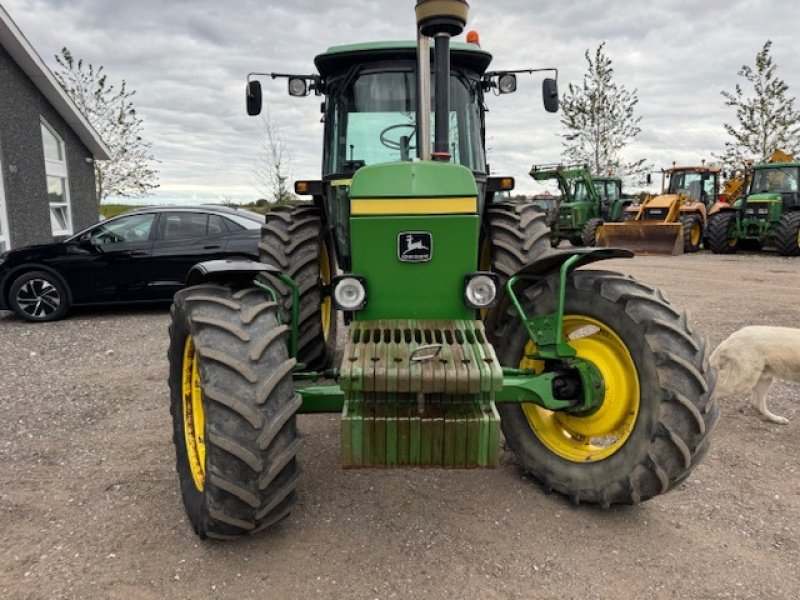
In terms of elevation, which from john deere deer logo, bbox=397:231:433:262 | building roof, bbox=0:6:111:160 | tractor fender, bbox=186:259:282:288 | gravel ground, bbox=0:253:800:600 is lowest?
gravel ground, bbox=0:253:800:600

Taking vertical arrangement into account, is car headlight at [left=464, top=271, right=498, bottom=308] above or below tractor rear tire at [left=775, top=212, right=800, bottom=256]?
above

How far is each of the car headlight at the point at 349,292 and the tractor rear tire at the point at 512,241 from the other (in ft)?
3.01

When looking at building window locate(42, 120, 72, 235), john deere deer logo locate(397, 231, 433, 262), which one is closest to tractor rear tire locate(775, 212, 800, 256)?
john deere deer logo locate(397, 231, 433, 262)

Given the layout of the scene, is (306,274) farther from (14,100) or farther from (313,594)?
(14,100)

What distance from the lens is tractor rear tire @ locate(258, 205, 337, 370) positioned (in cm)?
435

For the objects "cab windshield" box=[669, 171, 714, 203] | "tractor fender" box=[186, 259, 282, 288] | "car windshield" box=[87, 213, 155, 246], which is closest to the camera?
"tractor fender" box=[186, 259, 282, 288]

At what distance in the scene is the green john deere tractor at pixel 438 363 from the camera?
2.59 metres

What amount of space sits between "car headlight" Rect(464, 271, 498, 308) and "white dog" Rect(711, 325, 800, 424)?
228 centimetres

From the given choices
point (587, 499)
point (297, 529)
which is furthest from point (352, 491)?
point (587, 499)

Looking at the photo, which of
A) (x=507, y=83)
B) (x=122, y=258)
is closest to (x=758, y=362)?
(x=507, y=83)

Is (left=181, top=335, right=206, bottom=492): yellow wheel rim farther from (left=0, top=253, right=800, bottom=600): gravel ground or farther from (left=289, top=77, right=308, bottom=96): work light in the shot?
(left=289, top=77, right=308, bottom=96): work light

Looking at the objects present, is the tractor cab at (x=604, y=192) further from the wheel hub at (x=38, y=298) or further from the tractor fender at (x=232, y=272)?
the tractor fender at (x=232, y=272)

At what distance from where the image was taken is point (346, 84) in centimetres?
445

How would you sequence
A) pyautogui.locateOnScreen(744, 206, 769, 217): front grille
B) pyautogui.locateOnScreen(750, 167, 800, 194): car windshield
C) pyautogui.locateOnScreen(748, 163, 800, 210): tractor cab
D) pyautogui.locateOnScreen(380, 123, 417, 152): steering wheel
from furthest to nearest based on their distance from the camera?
1. pyautogui.locateOnScreen(750, 167, 800, 194): car windshield
2. pyautogui.locateOnScreen(748, 163, 800, 210): tractor cab
3. pyautogui.locateOnScreen(744, 206, 769, 217): front grille
4. pyautogui.locateOnScreen(380, 123, 417, 152): steering wheel
